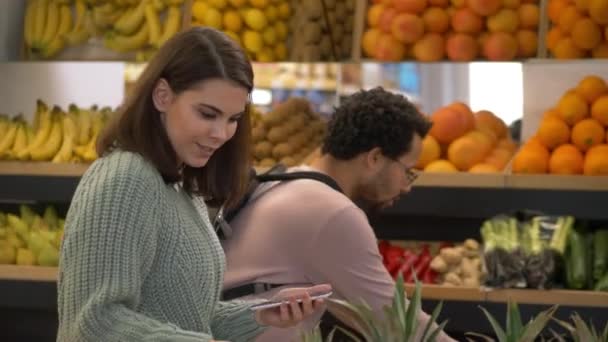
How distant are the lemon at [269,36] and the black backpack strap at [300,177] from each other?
237cm

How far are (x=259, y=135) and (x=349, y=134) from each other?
1928 mm

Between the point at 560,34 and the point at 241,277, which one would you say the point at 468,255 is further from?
the point at 241,277

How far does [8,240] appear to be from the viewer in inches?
232

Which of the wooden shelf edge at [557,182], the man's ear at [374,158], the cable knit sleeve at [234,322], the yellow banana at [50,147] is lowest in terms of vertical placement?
the wooden shelf edge at [557,182]

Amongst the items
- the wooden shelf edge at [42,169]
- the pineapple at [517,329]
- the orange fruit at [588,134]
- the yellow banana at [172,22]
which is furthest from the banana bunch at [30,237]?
the pineapple at [517,329]

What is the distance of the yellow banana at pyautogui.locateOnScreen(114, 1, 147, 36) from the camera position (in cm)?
612

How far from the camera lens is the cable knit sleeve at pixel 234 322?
292 centimetres

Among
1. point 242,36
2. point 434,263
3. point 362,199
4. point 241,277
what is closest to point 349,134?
point 362,199

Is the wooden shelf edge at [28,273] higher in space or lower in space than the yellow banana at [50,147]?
lower

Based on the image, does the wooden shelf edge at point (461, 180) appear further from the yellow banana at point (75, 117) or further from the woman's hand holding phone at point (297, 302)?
the woman's hand holding phone at point (297, 302)

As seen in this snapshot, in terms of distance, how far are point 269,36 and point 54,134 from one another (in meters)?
1.09

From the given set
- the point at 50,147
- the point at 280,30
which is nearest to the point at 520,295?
the point at 280,30

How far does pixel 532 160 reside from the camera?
523cm

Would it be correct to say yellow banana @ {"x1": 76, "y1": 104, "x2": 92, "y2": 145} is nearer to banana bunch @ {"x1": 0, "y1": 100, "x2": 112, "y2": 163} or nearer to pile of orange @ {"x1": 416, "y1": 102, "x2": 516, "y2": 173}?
banana bunch @ {"x1": 0, "y1": 100, "x2": 112, "y2": 163}
